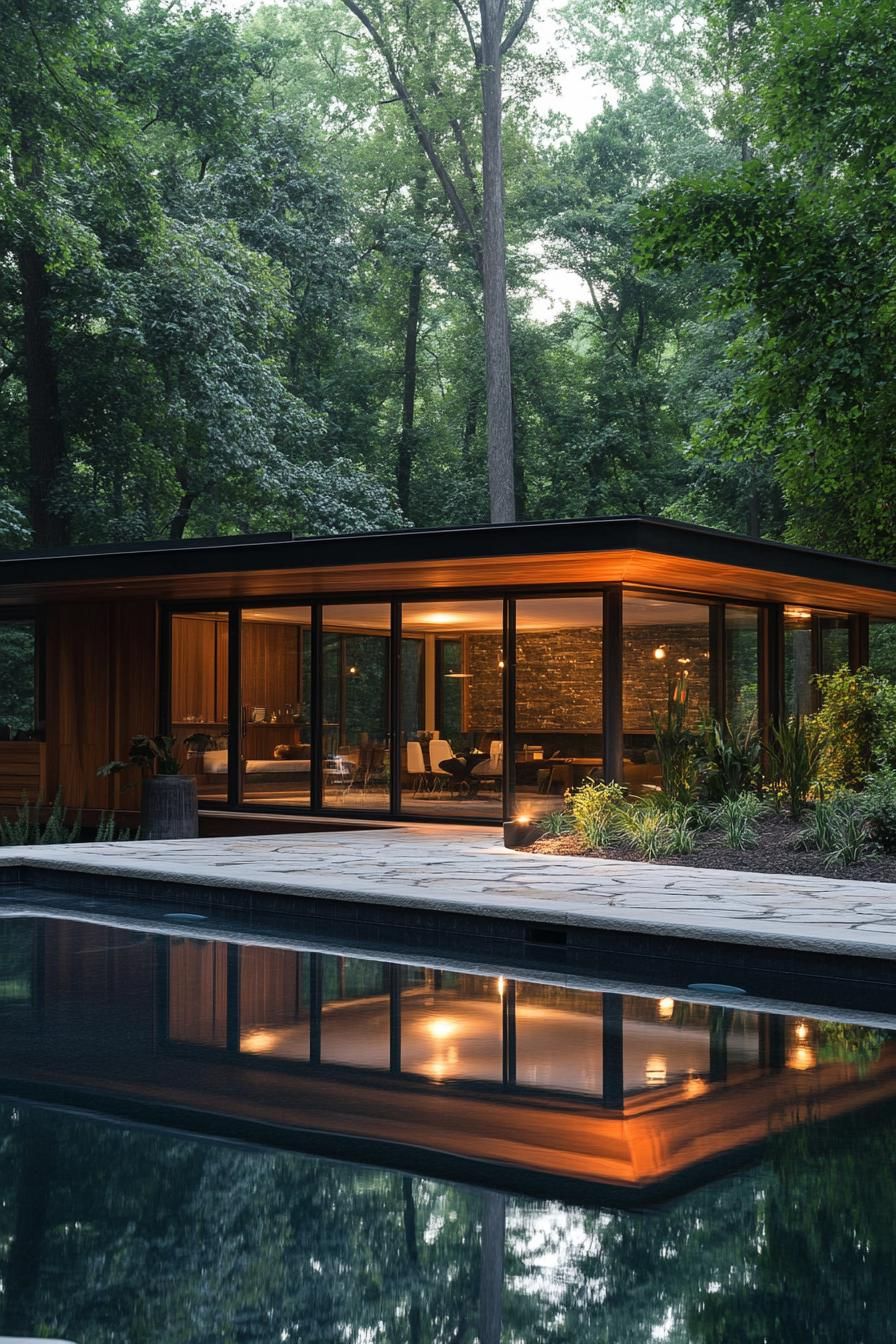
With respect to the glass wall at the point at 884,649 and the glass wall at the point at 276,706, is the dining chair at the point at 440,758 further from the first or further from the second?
the glass wall at the point at 884,649

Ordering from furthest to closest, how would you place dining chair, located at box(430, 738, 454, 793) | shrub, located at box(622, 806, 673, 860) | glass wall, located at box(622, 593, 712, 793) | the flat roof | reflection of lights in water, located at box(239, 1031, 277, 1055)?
dining chair, located at box(430, 738, 454, 793) → glass wall, located at box(622, 593, 712, 793) → the flat roof → shrub, located at box(622, 806, 673, 860) → reflection of lights in water, located at box(239, 1031, 277, 1055)

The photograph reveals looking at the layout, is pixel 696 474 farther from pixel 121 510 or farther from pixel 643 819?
pixel 643 819

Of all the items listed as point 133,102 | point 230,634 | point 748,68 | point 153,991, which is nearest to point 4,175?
point 133,102

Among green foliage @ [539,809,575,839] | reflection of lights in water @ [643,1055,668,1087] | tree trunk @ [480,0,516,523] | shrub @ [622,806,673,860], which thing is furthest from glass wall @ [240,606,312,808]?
reflection of lights in water @ [643,1055,668,1087]

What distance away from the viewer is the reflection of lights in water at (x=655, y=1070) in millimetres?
5328

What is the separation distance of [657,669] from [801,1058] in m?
8.29

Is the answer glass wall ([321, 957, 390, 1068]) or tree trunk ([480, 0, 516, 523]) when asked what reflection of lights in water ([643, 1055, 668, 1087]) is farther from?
tree trunk ([480, 0, 516, 523])

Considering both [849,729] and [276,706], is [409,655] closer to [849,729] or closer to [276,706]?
[276,706]

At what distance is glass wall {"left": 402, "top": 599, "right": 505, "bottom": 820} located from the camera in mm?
13945

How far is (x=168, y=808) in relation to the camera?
13711 mm

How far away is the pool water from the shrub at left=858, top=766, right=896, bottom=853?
152 inches

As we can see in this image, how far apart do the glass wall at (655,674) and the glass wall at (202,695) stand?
4681 millimetres

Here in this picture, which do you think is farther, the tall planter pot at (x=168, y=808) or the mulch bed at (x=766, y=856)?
the tall planter pot at (x=168, y=808)

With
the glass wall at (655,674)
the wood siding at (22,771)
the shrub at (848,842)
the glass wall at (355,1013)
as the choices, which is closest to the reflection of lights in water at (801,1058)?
the glass wall at (355,1013)
